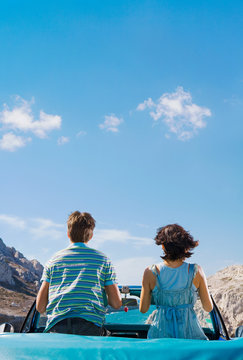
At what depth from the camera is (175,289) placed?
3.12 m

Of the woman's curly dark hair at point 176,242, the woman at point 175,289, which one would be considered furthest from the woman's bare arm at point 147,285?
the woman's curly dark hair at point 176,242

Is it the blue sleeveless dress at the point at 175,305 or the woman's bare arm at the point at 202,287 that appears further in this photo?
the woman's bare arm at the point at 202,287

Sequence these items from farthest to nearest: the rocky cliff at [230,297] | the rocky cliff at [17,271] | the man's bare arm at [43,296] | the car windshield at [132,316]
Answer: the rocky cliff at [17,271]
the rocky cliff at [230,297]
the car windshield at [132,316]
the man's bare arm at [43,296]

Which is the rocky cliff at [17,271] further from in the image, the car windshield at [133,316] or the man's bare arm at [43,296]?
the man's bare arm at [43,296]

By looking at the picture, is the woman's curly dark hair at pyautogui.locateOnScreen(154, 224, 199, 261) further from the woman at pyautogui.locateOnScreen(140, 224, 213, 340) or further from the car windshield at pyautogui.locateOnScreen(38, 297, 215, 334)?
the car windshield at pyautogui.locateOnScreen(38, 297, 215, 334)

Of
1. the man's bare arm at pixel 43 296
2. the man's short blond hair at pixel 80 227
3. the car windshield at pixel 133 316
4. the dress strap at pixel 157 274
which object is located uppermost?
the man's short blond hair at pixel 80 227

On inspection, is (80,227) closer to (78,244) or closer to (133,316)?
(78,244)

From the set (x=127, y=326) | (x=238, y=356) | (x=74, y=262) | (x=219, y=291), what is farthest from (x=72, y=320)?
(x=219, y=291)

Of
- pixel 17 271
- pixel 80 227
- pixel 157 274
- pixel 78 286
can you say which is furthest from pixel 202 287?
pixel 17 271

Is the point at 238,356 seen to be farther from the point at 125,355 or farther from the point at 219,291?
the point at 219,291

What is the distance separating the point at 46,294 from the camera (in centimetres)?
330

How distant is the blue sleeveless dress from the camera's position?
3.06 m

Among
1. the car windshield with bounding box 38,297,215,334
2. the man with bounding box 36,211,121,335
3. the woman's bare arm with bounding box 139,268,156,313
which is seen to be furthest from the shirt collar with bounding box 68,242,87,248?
the car windshield with bounding box 38,297,215,334

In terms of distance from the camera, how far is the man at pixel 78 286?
308 centimetres
